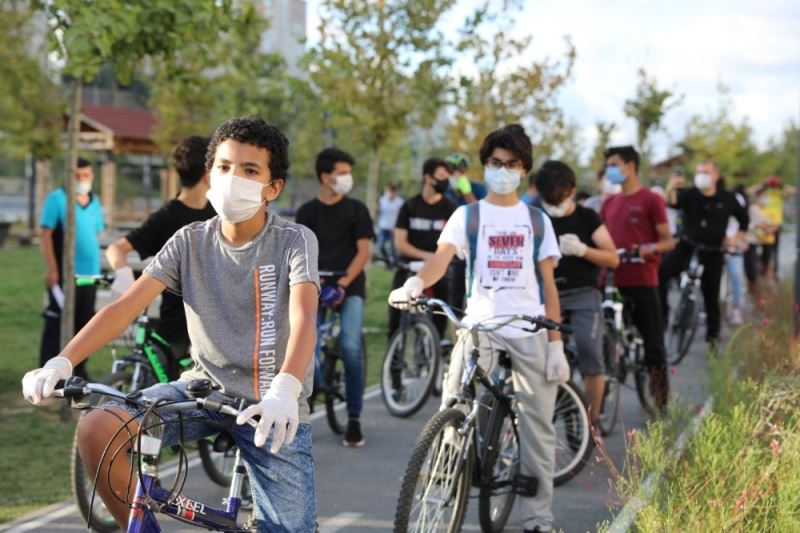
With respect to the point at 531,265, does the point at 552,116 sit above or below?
above

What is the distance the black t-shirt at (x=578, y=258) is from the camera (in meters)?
7.30

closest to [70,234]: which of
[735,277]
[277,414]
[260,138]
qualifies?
[260,138]

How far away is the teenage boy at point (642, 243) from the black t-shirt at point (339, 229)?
2.16 meters

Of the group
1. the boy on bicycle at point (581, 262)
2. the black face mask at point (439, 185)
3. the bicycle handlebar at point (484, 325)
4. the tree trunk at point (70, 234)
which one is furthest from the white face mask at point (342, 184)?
the bicycle handlebar at point (484, 325)

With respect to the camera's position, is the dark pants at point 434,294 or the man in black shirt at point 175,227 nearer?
the man in black shirt at point 175,227

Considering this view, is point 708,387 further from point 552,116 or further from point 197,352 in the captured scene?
point 552,116

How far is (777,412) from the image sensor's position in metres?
5.70

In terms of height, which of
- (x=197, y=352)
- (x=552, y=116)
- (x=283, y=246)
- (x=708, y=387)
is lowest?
(x=708, y=387)

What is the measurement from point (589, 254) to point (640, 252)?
163 centimetres

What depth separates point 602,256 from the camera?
714cm

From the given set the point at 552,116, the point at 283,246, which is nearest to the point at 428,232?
the point at 283,246

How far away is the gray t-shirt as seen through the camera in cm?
350

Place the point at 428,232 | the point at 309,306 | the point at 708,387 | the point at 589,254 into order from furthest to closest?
the point at 428,232
the point at 708,387
the point at 589,254
the point at 309,306

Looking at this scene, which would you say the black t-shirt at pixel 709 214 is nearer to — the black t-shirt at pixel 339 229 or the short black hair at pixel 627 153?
the short black hair at pixel 627 153
